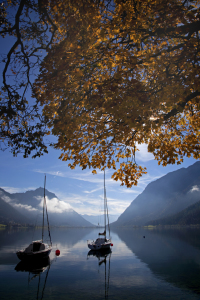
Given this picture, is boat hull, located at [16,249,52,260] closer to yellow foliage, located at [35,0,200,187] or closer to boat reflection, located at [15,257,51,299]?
boat reflection, located at [15,257,51,299]

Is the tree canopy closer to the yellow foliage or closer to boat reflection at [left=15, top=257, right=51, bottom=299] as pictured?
the yellow foliage

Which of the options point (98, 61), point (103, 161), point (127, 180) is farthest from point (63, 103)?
point (127, 180)

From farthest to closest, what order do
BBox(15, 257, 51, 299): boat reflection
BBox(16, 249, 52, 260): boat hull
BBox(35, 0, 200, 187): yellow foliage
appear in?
BBox(16, 249, 52, 260): boat hull < BBox(15, 257, 51, 299): boat reflection < BBox(35, 0, 200, 187): yellow foliage

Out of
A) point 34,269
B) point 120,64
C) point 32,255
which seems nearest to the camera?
point 120,64

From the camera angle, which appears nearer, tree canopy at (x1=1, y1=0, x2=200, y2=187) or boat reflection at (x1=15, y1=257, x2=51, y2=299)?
tree canopy at (x1=1, y1=0, x2=200, y2=187)

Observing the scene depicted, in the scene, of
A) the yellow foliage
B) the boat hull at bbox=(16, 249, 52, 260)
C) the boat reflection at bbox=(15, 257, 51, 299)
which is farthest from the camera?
the boat hull at bbox=(16, 249, 52, 260)

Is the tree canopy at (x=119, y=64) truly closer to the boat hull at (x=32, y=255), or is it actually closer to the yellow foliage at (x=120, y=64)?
the yellow foliage at (x=120, y=64)

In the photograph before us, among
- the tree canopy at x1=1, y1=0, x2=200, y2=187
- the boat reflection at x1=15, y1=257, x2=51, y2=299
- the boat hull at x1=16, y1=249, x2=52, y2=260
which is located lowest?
the boat reflection at x1=15, y1=257, x2=51, y2=299

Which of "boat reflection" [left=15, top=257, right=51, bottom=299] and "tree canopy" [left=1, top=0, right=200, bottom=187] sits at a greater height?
"tree canopy" [left=1, top=0, right=200, bottom=187]

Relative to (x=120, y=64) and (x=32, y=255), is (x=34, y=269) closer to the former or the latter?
(x=32, y=255)

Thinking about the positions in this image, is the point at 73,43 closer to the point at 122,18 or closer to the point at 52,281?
the point at 122,18

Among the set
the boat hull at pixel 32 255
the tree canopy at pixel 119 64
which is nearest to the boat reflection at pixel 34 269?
the boat hull at pixel 32 255

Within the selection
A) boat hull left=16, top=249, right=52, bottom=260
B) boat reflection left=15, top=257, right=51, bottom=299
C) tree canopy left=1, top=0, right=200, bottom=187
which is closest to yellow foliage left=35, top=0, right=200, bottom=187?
tree canopy left=1, top=0, right=200, bottom=187

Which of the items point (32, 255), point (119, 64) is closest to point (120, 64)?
point (119, 64)
